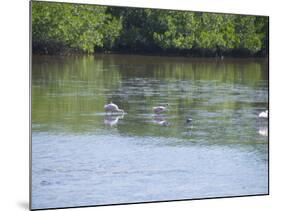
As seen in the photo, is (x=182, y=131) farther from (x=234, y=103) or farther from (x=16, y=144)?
(x=16, y=144)

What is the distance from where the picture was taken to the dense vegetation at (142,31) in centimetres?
689

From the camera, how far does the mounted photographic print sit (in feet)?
22.3

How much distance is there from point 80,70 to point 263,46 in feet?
6.71

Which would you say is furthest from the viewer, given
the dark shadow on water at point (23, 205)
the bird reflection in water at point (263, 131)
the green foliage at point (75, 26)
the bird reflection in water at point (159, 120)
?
the bird reflection in water at point (263, 131)

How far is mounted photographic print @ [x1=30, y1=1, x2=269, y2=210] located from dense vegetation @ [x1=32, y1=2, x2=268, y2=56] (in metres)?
0.01

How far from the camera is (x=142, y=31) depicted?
7293mm

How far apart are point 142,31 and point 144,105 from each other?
0.73 metres

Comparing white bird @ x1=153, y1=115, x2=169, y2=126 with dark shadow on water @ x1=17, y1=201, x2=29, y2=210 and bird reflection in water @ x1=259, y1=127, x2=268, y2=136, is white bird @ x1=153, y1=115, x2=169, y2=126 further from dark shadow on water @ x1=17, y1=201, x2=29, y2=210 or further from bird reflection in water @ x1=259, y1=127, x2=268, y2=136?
dark shadow on water @ x1=17, y1=201, x2=29, y2=210

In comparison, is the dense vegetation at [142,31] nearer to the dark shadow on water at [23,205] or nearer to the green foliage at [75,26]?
the green foliage at [75,26]

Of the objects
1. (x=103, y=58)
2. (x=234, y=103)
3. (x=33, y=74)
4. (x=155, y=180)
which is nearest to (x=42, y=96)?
(x=33, y=74)

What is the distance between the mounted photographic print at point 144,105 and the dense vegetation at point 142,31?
0.4 inches

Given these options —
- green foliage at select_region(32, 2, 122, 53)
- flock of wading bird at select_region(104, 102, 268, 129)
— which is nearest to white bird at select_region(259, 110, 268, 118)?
flock of wading bird at select_region(104, 102, 268, 129)

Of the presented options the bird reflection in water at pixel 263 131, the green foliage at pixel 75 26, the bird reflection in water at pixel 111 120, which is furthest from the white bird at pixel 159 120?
the bird reflection in water at pixel 263 131

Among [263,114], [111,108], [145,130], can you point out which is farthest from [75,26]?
[263,114]
